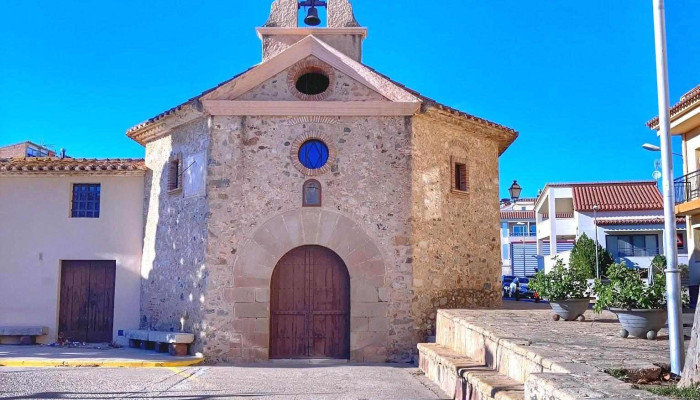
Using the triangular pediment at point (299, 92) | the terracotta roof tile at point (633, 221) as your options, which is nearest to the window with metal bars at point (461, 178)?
the triangular pediment at point (299, 92)

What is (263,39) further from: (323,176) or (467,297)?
(467,297)

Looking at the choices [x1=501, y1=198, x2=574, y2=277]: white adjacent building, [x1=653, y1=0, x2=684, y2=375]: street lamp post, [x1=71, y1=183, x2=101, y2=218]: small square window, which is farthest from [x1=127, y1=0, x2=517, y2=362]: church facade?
[x1=501, y1=198, x2=574, y2=277]: white adjacent building

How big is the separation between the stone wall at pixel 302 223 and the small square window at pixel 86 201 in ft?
12.2

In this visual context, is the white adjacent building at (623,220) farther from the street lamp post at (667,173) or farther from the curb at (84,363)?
the street lamp post at (667,173)

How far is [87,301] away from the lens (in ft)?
45.5

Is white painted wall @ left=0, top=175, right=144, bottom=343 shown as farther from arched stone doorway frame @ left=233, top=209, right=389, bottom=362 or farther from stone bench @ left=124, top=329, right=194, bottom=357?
arched stone doorway frame @ left=233, top=209, right=389, bottom=362

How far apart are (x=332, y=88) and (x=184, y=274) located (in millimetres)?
4564

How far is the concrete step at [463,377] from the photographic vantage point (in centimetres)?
634

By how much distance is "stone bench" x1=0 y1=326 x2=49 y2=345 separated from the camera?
531 inches

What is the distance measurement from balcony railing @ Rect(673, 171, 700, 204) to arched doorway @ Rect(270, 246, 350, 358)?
37.6ft

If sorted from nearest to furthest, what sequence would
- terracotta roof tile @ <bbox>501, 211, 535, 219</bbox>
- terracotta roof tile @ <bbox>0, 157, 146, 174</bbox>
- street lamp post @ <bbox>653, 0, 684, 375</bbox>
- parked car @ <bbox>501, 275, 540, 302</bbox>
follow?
1. street lamp post @ <bbox>653, 0, 684, 375</bbox>
2. terracotta roof tile @ <bbox>0, 157, 146, 174</bbox>
3. parked car @ <bbox>501, 275, 540, 302</bbox>
4. terracotta roof tile @ <bbox>501, 211, 535, 219</bbox>

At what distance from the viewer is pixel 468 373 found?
7.41 metres

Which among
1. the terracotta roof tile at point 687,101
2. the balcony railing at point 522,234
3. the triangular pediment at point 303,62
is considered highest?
the terracotta roof tile at point 687,101

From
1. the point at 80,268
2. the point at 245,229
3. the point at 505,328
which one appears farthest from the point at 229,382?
the point at 80,268
